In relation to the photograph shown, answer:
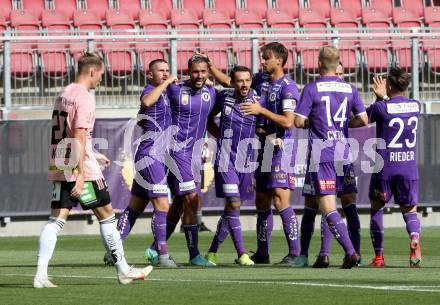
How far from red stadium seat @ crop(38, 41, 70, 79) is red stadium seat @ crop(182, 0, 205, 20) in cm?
434

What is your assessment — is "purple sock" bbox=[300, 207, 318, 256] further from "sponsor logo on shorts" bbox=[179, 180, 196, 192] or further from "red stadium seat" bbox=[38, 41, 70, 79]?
"red stadium seat" bbox=[38, 41, 70, 79]

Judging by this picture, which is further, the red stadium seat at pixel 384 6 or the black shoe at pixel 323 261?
the red stadium seat at pixel 384 6

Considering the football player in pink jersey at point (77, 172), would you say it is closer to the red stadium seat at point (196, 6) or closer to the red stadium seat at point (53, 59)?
the red stadium seat at point (53, 59)

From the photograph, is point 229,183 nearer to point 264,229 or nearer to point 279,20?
point 264,229

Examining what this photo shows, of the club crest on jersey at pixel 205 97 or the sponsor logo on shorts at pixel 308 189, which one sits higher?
the club crest on jersey at pixel 205 97

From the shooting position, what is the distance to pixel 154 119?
1487 centimetres

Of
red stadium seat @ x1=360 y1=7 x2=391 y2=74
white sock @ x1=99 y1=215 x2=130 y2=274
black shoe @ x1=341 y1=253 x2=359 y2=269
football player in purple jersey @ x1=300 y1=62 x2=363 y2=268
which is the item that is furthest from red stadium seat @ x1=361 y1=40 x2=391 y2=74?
white sock @ x1=99 y1=215 x2=130 y2=274

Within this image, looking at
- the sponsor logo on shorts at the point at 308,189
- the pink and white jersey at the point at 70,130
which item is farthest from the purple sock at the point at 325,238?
the pink and white jersey at the point at 70,130

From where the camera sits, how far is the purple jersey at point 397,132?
1414cm

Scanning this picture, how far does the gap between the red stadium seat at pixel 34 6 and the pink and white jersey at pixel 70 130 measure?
1475cm

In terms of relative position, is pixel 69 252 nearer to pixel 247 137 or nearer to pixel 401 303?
pixel 247 137

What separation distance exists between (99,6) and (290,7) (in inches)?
163

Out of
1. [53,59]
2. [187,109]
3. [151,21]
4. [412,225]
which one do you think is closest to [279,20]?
[151,21]

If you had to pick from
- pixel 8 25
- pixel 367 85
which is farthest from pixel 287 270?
pixel 8 25
